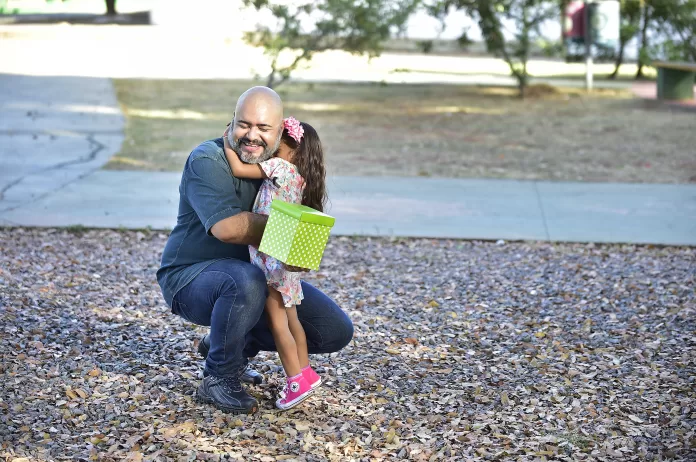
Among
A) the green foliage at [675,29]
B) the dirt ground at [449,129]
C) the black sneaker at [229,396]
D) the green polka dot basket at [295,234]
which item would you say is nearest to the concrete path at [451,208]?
the dirt ground at [449,129]

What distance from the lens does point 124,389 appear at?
14.0ft

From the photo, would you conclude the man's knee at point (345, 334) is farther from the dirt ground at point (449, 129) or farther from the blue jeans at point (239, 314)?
the dirt ground at point (449, 129)

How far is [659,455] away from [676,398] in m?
0.64

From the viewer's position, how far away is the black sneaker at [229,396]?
13.1ft

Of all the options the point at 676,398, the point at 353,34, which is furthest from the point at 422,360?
the point at 353,34

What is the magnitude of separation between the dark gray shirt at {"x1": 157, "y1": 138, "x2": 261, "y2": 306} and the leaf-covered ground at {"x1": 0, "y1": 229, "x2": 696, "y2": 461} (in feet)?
1.90

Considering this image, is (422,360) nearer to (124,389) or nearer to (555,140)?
(124,389)

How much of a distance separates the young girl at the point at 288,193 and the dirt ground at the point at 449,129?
20.0ft

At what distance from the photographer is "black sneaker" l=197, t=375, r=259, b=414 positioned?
4008 millimetres

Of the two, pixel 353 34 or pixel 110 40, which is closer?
pixel 353 34

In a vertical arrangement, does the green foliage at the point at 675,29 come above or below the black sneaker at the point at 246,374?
above

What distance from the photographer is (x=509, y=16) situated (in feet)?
53.1

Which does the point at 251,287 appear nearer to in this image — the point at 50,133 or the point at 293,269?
the point at 293,269

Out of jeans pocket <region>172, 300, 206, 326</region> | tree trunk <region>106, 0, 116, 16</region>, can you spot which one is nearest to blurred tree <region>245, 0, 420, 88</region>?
jeans pocket <region>172, 300, 206, 326</region>
